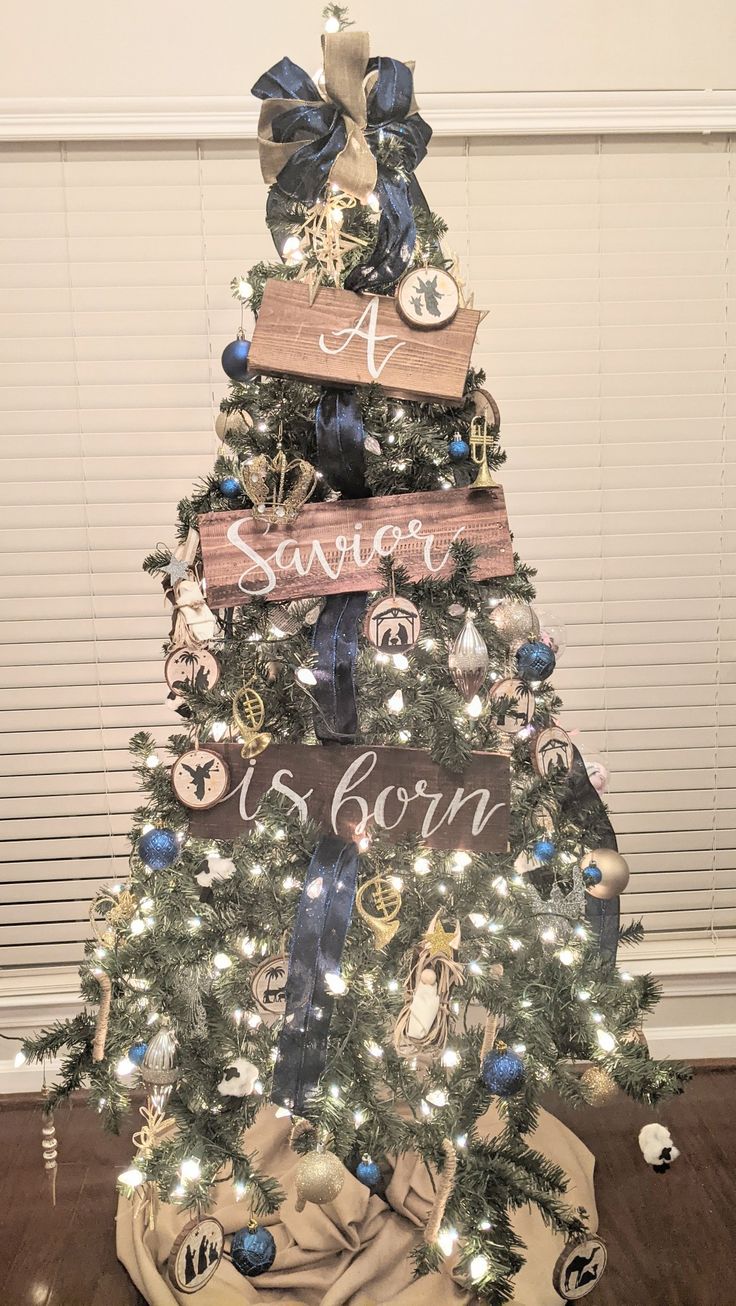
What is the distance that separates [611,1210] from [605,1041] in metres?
0.77

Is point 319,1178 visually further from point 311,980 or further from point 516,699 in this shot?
point 516,699

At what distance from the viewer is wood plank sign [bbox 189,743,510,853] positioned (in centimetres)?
150

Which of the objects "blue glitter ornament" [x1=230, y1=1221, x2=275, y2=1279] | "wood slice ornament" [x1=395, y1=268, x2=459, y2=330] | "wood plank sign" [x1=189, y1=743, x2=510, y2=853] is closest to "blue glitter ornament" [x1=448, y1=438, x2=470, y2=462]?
"wood slice ornament" [x1=395, y1=268, x2=459, y2=330]

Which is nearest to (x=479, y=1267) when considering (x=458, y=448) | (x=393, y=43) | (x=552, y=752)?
(x=552, y=752)

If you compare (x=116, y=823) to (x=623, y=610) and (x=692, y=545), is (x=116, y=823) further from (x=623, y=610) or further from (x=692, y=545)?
(x=692, y=545)

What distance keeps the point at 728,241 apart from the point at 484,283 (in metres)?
0.65

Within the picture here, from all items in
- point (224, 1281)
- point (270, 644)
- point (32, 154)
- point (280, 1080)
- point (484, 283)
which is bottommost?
point (224, 1281)

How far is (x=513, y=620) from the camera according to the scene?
1581 mm

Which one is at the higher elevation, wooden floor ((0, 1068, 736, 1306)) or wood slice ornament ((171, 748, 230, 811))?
wood slice ornament ((171, 748, 230, 811))

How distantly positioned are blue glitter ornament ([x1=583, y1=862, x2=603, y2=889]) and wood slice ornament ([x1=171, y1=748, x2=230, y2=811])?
0.71 m

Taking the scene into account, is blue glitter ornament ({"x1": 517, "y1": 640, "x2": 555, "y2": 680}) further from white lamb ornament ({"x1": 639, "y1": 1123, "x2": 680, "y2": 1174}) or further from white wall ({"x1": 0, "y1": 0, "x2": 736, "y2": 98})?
white wall ({"x1": 0, "y1": 0, "x2": 736, "y2": 98})

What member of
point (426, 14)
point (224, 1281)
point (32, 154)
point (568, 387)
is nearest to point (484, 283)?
point (568, 387)

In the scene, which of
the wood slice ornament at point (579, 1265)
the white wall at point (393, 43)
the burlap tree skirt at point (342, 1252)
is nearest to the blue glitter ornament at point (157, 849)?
the burlap tree skirt at point (342, 1252)

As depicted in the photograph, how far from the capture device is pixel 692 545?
2.47 m
